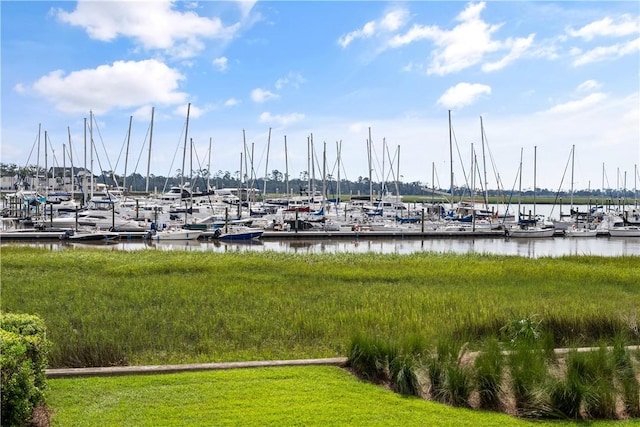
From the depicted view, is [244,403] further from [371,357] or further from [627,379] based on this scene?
[627,379]

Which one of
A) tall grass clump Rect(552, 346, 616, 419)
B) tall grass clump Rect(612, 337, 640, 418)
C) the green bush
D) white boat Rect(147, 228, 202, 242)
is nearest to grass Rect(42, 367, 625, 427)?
tall grass clump Rect(552, 346, 616, 419)

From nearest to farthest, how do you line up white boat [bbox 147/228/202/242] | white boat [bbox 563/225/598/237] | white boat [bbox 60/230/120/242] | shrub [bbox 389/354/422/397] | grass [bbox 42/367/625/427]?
grass [bbox 42/367/625/427]
shrub [bbox 389/354/422/397]
white boat [bbox 60/230/120/242]
white boat [bbox 147/228/202/242]
white boat [bbox 563/225/598/237]

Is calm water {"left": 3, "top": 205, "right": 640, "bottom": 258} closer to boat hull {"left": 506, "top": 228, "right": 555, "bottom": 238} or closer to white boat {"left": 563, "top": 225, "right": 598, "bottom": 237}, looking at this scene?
boat hull {"left": 506, "top": 228, "right": 555, "bottom": 238}

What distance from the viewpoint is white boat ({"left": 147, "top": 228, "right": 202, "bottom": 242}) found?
1868 inches

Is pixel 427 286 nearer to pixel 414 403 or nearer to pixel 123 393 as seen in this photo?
pixel 414 403

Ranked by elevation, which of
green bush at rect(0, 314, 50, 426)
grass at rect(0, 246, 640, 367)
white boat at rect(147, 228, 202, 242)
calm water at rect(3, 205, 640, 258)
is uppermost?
green bush at rect(0, 314, 50, 426)

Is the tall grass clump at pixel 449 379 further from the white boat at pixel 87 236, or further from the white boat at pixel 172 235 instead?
the white boat at pixel 87 236

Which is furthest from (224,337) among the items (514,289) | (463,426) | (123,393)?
(514,289)

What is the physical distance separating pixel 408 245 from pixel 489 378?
4002cm

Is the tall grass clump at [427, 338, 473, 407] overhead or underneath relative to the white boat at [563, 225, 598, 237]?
overhead

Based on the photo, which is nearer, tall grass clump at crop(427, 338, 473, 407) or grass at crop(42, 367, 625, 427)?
grass at crop(42, 367, 625, 427)

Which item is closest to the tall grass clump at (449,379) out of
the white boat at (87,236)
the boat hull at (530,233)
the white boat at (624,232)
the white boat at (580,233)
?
the white boat at (87,236)

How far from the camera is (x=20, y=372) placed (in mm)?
6117

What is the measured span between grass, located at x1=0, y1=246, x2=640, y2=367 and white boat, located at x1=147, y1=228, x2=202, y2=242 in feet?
77.0
